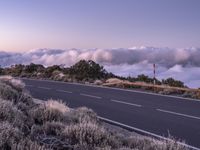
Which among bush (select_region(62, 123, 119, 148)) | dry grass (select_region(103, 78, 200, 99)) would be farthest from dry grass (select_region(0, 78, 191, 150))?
dry grass (select_region(103, 78, 200, 99))

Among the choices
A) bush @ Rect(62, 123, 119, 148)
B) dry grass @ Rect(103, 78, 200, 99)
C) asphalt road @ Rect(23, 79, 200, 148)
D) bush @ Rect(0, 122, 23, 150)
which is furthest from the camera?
dry grass @ Rect(103, 78, 200, 99)

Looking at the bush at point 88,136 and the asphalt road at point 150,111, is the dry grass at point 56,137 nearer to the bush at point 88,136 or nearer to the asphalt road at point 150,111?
the bush at point 88,136

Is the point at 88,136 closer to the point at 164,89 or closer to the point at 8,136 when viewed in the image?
the point at 8,136

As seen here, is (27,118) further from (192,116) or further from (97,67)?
(97,67)

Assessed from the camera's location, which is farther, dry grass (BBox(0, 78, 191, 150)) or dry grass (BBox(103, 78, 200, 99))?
dry grass (BBox(103, 78, 200, 99))

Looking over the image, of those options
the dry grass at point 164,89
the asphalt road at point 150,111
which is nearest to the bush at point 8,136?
the asphalt road at point 150,111

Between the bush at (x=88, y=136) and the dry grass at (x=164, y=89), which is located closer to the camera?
the bush at (x=88, y=136)

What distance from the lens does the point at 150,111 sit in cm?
1644

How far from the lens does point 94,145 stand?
7.53 m

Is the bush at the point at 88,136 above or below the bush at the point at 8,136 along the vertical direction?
below

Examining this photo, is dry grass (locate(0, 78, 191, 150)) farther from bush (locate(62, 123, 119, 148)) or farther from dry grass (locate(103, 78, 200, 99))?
dry grass (locate(103, 78, 200, 99))

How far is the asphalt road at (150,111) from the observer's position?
12688 mm

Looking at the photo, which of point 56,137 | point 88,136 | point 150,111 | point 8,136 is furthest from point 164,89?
point 8,136

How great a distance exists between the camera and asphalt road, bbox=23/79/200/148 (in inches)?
500
